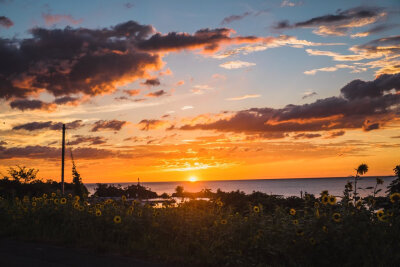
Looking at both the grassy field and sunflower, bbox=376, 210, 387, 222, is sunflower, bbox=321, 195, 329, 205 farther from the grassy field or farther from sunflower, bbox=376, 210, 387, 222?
sunflower, bbox=376, 210, 387, 222

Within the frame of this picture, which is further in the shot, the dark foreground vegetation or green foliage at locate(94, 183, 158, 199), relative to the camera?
green foliage at locate(94, 183, 158, 199)

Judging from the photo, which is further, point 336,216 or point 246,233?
point 246,233

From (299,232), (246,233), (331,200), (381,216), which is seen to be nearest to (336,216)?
(331,200)

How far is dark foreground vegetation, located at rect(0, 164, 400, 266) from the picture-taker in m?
7.29

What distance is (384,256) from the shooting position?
6.96m

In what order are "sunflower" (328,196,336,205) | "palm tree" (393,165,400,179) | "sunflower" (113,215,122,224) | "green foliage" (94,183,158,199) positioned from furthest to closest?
"green foliage" (94,183,158,199)
"palm tree" (393,165,400,179)
"sunflower" (113,215,122,224)
"sunflower" (328,196,336,205)

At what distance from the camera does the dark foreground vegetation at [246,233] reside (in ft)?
23.9

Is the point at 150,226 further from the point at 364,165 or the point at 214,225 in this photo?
the point at 364,165

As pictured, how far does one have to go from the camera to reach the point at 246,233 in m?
8.54

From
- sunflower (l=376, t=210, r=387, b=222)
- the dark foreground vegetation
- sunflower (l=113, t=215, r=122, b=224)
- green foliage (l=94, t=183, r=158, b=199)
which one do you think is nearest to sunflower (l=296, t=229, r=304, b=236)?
the dark foreground vegetation

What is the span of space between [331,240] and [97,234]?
6.39 metres

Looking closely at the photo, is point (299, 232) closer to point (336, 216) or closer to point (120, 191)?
point (336, 216)

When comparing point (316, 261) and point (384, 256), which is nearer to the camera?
point (384, 256)

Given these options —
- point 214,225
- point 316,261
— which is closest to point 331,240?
point 316,261
